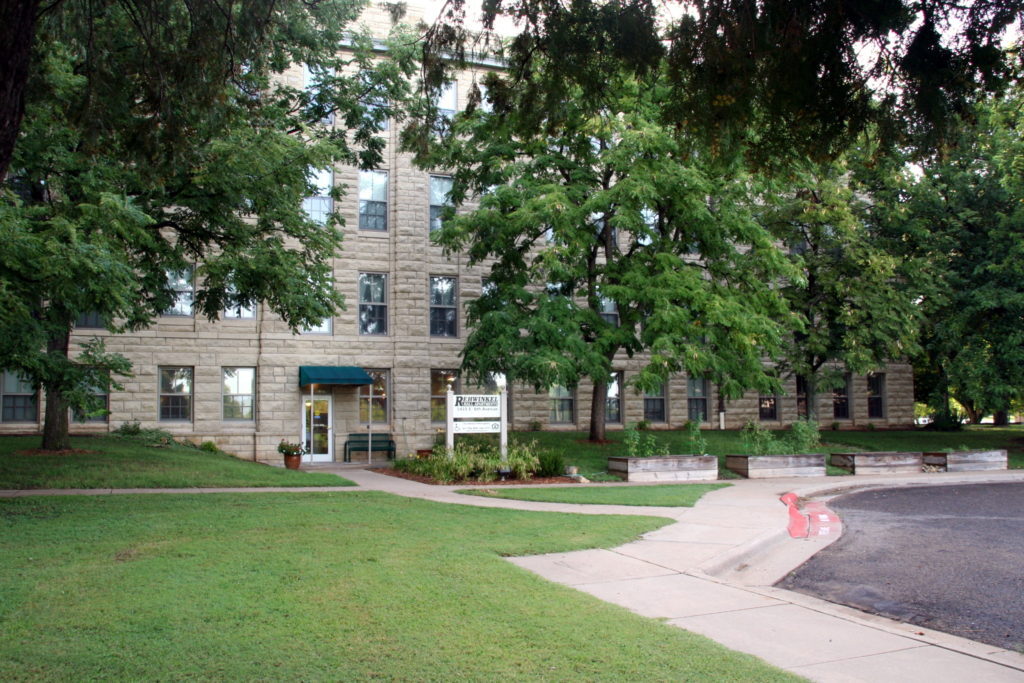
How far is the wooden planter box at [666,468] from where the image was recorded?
63.9ft

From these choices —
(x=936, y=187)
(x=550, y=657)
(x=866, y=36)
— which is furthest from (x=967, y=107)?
(x=936, y=187)

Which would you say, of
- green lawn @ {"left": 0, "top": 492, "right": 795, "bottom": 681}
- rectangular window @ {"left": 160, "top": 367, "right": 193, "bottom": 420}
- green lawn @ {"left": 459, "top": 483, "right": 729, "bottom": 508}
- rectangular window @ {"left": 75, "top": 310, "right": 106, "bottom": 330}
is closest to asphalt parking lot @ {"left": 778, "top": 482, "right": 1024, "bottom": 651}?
green lawn @ {"left": 0, "top": 492, "right": 795, "bottom": 681}

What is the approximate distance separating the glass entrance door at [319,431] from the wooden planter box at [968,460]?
1831 cm

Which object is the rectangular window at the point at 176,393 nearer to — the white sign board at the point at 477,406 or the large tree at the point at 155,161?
the large tree at the point at 155,161

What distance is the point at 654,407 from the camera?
3062 cm

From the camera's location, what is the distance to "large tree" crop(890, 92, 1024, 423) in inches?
1013

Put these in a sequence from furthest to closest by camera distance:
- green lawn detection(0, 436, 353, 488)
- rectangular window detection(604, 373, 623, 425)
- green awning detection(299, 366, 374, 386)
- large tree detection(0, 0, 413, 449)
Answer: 1. rectangular window detection(604, 373, 623, 425)
2. green awning detection(299, 366, 374, 386)
3. green lawn detection(0, 436, 353, 488)
4. large tree detection(0, 0, 413, 449)

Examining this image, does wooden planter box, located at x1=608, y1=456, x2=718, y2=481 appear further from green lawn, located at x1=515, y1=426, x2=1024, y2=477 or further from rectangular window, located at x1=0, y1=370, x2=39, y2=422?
rectangular window, located at x1=0, y1=370, x2=39, y2=422

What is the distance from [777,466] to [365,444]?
12528 mm

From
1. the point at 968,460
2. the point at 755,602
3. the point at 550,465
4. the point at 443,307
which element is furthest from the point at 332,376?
the point at 968,460

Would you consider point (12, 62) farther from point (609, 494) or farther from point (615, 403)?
point (615, 403)

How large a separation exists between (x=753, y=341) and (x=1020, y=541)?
1076 cm

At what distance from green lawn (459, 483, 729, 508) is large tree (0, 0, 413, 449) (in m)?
5.44

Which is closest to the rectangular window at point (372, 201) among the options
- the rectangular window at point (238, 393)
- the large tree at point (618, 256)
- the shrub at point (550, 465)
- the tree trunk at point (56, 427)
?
the large tree at point (618, 256)
